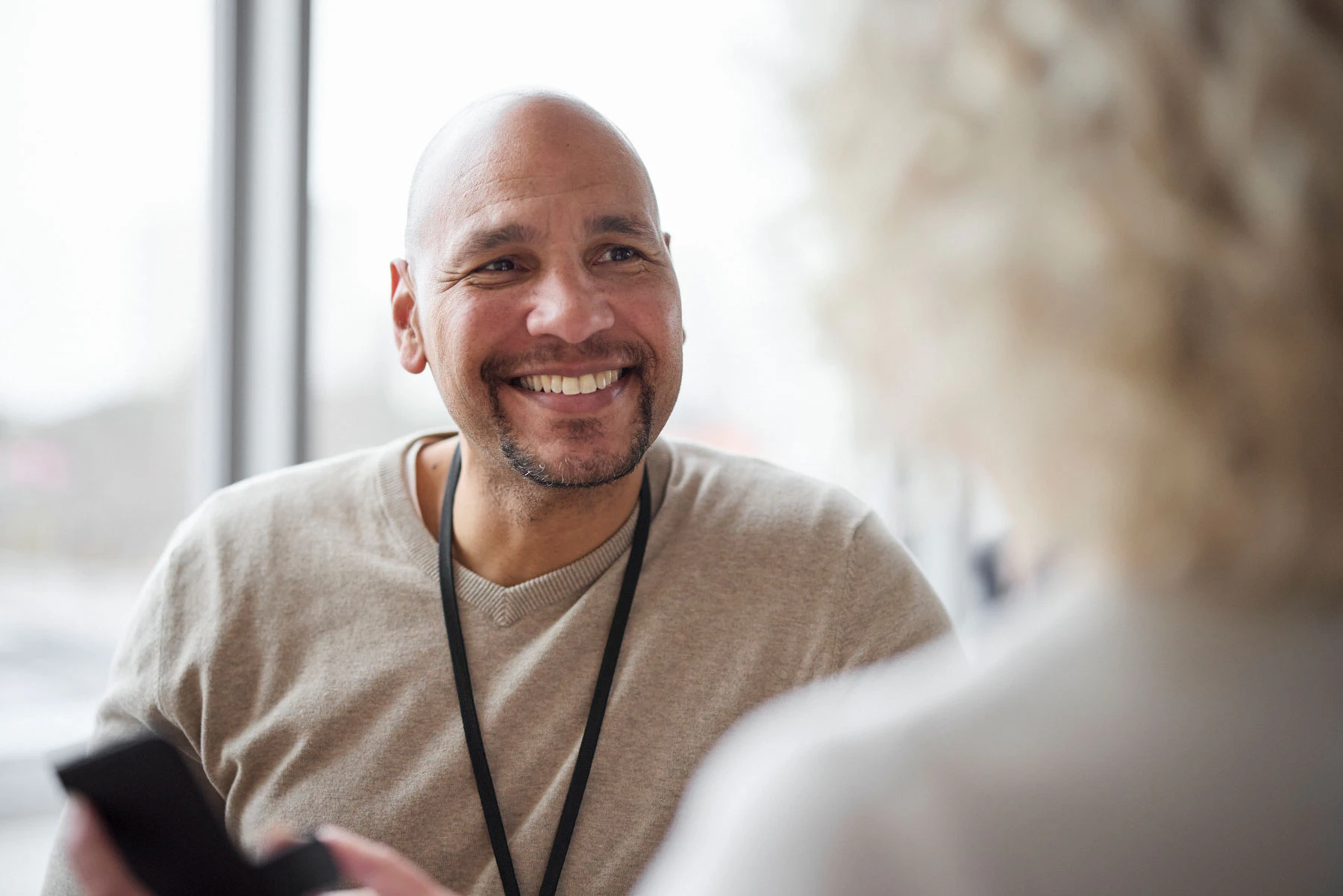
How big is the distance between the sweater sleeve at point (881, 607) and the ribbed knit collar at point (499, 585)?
35cm

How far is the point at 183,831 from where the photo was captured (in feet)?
2.95

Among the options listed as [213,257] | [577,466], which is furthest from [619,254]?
[213,257]

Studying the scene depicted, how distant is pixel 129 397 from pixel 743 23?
214cm

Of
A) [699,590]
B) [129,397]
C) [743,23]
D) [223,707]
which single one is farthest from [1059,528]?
[129,397]

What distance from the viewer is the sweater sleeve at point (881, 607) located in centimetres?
144

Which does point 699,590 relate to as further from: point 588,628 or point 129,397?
point 129,397

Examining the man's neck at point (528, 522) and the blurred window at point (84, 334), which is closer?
the man's neck at point (528, 522)

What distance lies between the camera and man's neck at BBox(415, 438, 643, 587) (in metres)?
1.51

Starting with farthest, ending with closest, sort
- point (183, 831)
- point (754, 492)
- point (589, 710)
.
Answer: point (754, 492)
point (589, 710)
point (183, 831)

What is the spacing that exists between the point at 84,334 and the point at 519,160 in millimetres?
1343

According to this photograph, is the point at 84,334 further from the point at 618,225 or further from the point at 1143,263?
the point at 1143,263

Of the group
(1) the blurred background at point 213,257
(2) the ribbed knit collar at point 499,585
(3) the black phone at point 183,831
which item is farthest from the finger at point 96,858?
(1) the blurred background at point 213,257

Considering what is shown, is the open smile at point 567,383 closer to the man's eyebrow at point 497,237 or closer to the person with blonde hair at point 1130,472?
the man's eyebrow at point 497,237

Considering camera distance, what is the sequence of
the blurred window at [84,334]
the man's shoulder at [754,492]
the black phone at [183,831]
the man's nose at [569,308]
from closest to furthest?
the black phone at [183,831] < the man's nose at [569,308] < the man's shoulder at [754,492] < the blurred window at [84,334]
